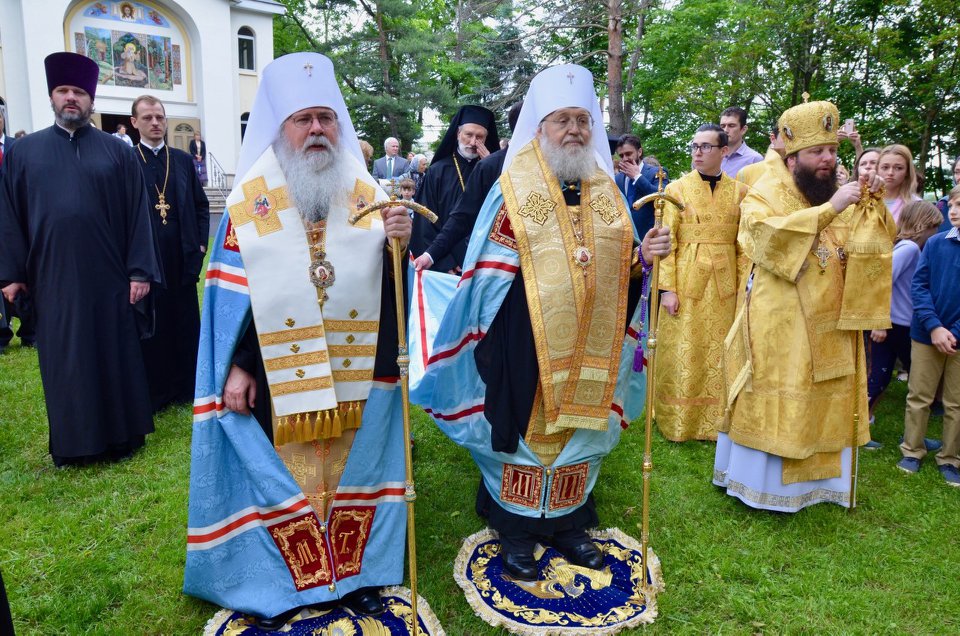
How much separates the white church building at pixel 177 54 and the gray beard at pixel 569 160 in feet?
84.0

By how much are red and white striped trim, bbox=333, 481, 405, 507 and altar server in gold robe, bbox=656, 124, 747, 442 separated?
9.31ft

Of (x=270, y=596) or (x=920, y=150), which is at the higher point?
(x=920, y=150)

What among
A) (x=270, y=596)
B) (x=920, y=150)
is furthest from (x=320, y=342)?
(x=920, y=150)

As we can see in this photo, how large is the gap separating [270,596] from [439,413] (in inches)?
46.3

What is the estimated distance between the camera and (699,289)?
5.14m

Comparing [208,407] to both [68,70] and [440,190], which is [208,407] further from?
[440,190]

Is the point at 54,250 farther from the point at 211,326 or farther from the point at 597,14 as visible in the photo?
the point at 597,14

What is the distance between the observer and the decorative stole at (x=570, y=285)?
321 cm

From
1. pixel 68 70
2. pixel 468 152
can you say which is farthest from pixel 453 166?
pixel 68 70

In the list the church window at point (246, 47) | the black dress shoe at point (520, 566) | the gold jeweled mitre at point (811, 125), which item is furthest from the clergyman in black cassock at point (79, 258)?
the church window at point (246, 47)

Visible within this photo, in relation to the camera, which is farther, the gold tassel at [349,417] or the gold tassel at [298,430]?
the gold tassel at [349,417]

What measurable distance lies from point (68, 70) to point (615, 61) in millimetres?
12066

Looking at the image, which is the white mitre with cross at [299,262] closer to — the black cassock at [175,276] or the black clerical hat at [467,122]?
the black cassock at [175,276]

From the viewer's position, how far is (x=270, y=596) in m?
3.00
